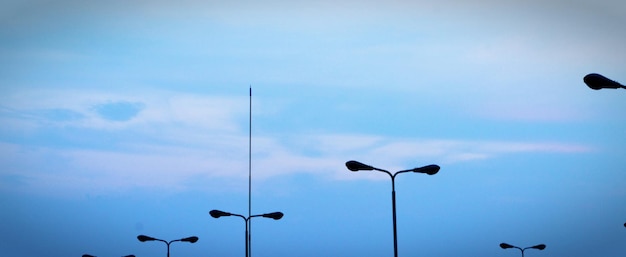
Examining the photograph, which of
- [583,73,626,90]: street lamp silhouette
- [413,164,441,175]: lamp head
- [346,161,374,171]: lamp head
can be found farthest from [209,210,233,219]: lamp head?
[583,73,626,90]: street lamp silhouette

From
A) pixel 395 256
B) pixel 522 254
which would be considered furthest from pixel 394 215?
pixel 522 254

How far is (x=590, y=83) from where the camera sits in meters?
20.8

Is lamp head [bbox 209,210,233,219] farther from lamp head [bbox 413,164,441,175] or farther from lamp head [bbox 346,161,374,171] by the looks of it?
lamp head [bbox 413,164,441,175]

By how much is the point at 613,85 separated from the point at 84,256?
72100 millimetres

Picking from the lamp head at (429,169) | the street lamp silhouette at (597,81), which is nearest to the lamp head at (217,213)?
the lamp head at (429,169)

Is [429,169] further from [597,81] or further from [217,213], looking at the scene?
[217,213]

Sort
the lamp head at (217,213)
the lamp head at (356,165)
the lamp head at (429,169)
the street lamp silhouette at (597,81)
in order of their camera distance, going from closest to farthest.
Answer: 1. the street lamp silhouette at (597,81)
2. the lamp head at (356,165)
3. the lamp head at (429,169)
4. the lamp head at (217,213)

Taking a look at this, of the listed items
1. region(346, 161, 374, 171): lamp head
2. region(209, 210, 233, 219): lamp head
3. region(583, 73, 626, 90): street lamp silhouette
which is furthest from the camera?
region(209, 210, 233, 219): lamp head

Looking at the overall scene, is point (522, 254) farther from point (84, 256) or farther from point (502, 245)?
point (84, 256)

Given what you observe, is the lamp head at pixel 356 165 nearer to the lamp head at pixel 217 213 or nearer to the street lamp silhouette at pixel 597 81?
the street lamp silhouette at pixel 597 81

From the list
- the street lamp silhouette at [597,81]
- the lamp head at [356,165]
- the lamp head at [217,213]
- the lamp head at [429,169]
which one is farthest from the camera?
the lamp head at [217,213]

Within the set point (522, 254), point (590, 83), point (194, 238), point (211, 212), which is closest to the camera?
point (590, 83)

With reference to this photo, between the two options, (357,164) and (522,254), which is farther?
(522,254)

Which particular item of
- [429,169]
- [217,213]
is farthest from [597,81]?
[217,213]
